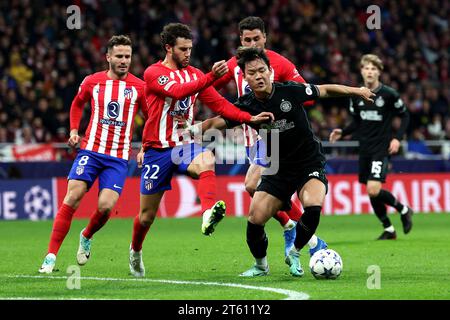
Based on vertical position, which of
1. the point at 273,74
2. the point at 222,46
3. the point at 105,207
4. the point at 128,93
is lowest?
the point at 105,207

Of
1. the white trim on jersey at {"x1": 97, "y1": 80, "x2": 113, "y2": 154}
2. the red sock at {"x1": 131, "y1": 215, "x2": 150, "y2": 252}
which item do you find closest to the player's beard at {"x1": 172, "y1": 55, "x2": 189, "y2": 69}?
the white trim on jersey at {"x1": 97, "y1": 80, "x2": 113, "y2": 154}

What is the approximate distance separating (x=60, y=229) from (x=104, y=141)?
38.7 inches

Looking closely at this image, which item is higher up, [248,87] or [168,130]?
[248,87]

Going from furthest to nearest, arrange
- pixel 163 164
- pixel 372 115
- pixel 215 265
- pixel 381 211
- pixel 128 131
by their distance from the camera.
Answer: pixel 372 115, pixel 381 211, pixel 215 265, pixel 128 131, pixel 163 164

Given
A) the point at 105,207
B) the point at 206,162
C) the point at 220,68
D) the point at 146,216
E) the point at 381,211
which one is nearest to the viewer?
the point at 220,68

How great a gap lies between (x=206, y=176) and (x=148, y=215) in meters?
0.82

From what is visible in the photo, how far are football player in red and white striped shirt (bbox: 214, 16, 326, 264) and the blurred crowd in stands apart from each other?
33.8 ft

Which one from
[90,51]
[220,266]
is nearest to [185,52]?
[220,266]

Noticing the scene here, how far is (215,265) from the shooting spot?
33.9 ft

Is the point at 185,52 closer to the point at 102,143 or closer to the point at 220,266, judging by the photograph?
the point at 102,143

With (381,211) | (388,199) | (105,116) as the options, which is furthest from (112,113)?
(388,199)

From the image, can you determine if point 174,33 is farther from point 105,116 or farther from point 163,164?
point 105,116

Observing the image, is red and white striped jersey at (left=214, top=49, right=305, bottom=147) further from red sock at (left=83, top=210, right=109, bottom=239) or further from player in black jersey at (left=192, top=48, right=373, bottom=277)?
red sock at (left=83, top=210, right=109, bottom=239)

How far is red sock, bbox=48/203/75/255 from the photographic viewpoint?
9664 mm
